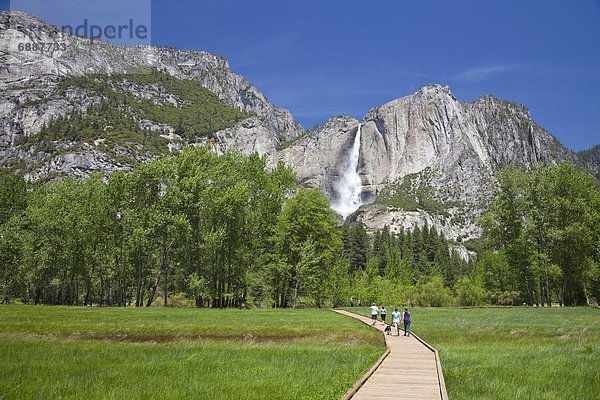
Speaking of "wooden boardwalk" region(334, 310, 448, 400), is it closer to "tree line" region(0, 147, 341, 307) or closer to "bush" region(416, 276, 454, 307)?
"tree line" region(0, 147, 341, 307)

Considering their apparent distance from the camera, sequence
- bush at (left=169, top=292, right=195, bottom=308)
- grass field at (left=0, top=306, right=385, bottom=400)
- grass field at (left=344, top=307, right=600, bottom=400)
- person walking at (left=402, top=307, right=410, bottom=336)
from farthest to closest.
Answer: bush at (left=169, top=292, right=195, bottom=308) < person walking at (left=402, top=307, right=410, bottom=336) < grass field at (left=344, top=307, right=600, bottom=400) < grass field at (left=0, top=306, right=385, bottom=400)

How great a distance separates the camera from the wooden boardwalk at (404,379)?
11.4m

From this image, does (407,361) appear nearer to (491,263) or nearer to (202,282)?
(202,282)

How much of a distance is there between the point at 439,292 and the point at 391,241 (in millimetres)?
67693

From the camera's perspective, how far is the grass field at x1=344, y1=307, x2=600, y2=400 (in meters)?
13.3

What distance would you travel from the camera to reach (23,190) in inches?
2682

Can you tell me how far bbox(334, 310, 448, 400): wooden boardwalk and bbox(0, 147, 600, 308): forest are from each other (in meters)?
35.3

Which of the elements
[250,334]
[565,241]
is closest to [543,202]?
[565,241]

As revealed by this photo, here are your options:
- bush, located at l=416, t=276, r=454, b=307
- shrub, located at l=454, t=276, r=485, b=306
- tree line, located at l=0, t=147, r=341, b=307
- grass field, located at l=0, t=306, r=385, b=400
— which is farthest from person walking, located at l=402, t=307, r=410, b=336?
shrub, located at l=454, t=276, r=485, b=306

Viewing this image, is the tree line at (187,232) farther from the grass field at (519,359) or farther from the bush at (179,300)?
the grass field at (519,359)


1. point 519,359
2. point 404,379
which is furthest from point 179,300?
point 404,379

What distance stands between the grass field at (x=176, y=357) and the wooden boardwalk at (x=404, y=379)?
0.60 metres

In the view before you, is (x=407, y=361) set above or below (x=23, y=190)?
below

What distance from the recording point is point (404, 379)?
44.4ft
